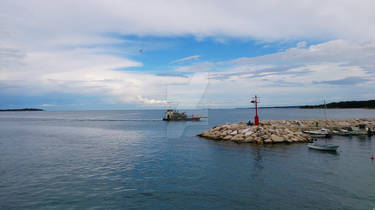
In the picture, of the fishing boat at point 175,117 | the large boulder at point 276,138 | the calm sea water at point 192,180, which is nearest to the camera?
the calm sea water at point 192,180

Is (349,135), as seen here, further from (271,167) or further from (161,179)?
(161,179)

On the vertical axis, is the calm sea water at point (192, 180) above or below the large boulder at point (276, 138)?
below

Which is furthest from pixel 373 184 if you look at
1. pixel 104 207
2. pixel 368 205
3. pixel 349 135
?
pixel 349 135

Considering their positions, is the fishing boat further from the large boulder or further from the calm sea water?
the calm sea water

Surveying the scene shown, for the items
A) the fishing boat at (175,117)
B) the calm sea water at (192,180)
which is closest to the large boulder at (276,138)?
the calm sea water at (192,180)

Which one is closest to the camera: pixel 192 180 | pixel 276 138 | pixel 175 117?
pixel 192 180

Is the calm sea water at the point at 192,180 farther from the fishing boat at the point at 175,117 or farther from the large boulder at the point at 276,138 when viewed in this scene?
the fishing boat at the point at 175,117

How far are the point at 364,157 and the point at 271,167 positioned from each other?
14599mm

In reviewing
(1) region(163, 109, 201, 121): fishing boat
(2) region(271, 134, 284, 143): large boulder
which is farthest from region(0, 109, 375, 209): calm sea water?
(1) region(163, 109, 201, 121): fishing boat

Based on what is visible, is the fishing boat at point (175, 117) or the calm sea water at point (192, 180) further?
the fishing boat at point (175, 117)

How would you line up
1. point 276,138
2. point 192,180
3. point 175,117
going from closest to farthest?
point 192,180, point 276,138, point 175,117

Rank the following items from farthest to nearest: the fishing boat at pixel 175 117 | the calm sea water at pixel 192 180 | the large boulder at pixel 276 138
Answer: the fishing boat at pixel 175 117, the large boulder at pixel 276 138, the calm sea water at pixel 192 180

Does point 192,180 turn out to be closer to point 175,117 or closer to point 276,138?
point 276,138

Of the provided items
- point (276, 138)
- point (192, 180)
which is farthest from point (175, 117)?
point (192, 180)
